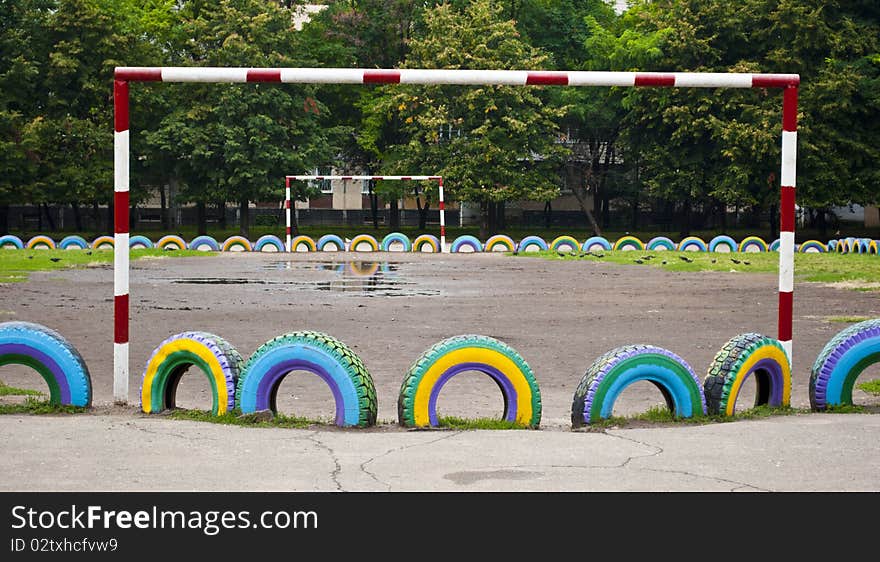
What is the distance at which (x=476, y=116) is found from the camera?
1891 inches

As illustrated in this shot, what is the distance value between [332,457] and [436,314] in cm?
1047

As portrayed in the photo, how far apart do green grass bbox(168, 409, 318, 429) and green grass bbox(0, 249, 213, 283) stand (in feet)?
52.9

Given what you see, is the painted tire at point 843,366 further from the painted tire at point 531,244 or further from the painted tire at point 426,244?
the painted tire at point 426,244

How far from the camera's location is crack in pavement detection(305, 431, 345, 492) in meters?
5.94

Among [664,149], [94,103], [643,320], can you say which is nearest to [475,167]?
[664,149]

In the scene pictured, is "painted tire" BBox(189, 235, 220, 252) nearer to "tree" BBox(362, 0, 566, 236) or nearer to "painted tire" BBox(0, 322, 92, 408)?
"tree" BBox(362, 0, 566, 236)

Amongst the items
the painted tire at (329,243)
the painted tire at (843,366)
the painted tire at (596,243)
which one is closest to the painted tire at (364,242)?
the painted tire at (329,243)

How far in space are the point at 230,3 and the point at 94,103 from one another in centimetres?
707

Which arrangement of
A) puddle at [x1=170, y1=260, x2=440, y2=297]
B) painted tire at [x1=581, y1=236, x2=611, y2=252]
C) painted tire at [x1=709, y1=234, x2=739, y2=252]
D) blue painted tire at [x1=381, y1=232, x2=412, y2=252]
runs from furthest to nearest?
1. blue painted tire at [x1=381, y1=232, x2=412, y2=252]
2. painted tire at [x1=709, y1=234, x2=739, y2=252]
3. painted tire at [x1=581, y1=236, x2=611, y2=252]
4. puddle at [x1=170, y1=260, x2=440, y2=297]

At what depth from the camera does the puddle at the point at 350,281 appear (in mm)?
21414

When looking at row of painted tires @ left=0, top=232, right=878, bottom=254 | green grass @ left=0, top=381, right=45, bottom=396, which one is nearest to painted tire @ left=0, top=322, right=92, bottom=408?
green grass @ left=0, top=381, right=45, bottom=396

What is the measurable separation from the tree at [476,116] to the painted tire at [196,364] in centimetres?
3906

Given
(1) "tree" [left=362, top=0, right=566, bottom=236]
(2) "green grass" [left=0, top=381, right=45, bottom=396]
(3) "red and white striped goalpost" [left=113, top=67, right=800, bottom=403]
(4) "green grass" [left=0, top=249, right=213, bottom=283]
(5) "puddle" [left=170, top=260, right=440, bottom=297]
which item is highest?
(1) "tree" [left=362, top=0, right=566, bottom=236]

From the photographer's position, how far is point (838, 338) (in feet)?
28.5
